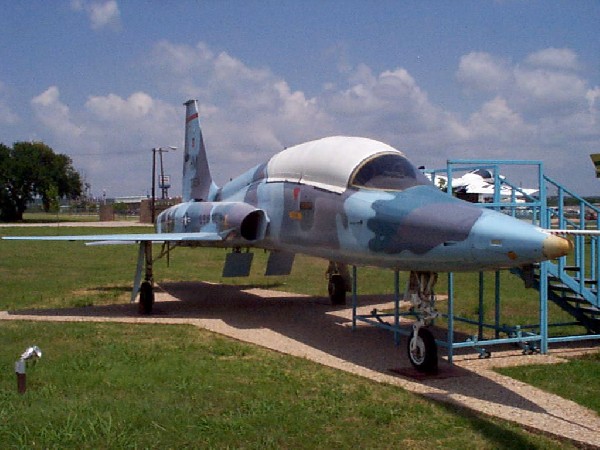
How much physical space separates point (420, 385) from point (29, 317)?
7936 mm

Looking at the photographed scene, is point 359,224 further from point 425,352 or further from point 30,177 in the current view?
point 30,177

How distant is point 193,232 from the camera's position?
1449 cm

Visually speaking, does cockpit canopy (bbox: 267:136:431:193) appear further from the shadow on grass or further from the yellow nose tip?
the yellow nose tip

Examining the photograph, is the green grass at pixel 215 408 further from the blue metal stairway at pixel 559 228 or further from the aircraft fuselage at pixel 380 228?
the blue metal stairway at pixel 559 228

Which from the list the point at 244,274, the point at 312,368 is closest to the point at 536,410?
the point at 312,368

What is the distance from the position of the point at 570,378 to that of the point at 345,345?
3301 millimetres

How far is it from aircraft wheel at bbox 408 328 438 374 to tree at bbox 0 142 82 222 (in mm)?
77466

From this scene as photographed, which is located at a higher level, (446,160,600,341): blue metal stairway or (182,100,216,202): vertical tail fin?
(182,100,216,202): vertical tail fin

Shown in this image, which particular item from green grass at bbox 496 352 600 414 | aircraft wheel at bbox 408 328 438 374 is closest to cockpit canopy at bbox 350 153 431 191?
aircraft wheel at bbox 408 328 438 374

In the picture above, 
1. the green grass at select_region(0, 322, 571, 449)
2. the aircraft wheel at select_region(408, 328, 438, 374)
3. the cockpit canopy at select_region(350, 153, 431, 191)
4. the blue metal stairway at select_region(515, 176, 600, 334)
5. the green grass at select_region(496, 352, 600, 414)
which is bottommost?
the green grass at select_region(496, 352, 600, 414)

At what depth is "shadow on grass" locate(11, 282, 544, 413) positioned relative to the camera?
25.5 ft

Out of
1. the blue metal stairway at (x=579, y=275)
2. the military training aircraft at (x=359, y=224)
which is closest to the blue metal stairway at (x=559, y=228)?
the blue metal stairway at (x=579, y=275)

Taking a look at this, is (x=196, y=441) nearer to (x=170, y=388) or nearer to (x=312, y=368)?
(x=170, y=388)

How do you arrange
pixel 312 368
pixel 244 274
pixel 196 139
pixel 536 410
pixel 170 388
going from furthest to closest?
pixel 196 139 < pixel 244 274 < pixel 312 368 < pixel 170 388 < pixel 536 410
